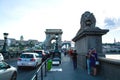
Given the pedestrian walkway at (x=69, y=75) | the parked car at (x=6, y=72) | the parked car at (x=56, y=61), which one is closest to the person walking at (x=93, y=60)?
the pedestrian walkway at (x=69, y=75)

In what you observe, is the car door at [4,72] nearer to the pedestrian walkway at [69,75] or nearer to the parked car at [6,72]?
the parked car at [6,72]

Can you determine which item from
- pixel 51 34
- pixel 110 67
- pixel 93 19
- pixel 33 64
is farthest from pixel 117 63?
pixel 51 34

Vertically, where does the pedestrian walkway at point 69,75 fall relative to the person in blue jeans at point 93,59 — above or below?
below

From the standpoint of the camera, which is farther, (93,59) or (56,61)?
(56,61)

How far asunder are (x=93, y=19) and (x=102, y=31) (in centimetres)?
229

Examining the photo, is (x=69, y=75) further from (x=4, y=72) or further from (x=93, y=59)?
(x=4, y=72)

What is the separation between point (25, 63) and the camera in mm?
21000

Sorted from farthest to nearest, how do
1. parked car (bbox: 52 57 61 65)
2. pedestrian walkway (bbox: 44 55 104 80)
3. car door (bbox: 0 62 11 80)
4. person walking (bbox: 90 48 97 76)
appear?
parked car (bbox: 52 57 61 65)
pedestrian walkway (bbox: 44 55 104 80)
person walking (bbox: 90 48 97 76)
car door (bbox: 0 62 11 80)

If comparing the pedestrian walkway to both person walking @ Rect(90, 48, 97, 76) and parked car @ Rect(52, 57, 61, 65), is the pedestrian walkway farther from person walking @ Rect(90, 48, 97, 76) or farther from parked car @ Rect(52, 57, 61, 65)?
parked car @ Rect(52, 57, 61, 65)

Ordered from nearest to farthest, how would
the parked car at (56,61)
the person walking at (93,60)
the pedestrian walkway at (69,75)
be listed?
the person walking at (93,60), the pedestrian walkway at (69,75), the parked car at (56,61)

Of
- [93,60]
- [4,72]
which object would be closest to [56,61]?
[93,60]

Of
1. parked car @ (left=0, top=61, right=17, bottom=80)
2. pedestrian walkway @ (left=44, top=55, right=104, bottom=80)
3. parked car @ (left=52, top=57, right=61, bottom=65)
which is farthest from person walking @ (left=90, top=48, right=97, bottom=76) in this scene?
parked car @ (left=52, top=57, right=61, bottom=65)

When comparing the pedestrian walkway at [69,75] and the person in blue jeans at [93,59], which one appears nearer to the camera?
the person in blue jeans at [93,59]

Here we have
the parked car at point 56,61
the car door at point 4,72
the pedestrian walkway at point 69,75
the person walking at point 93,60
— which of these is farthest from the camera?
the parked car at point 56,61
